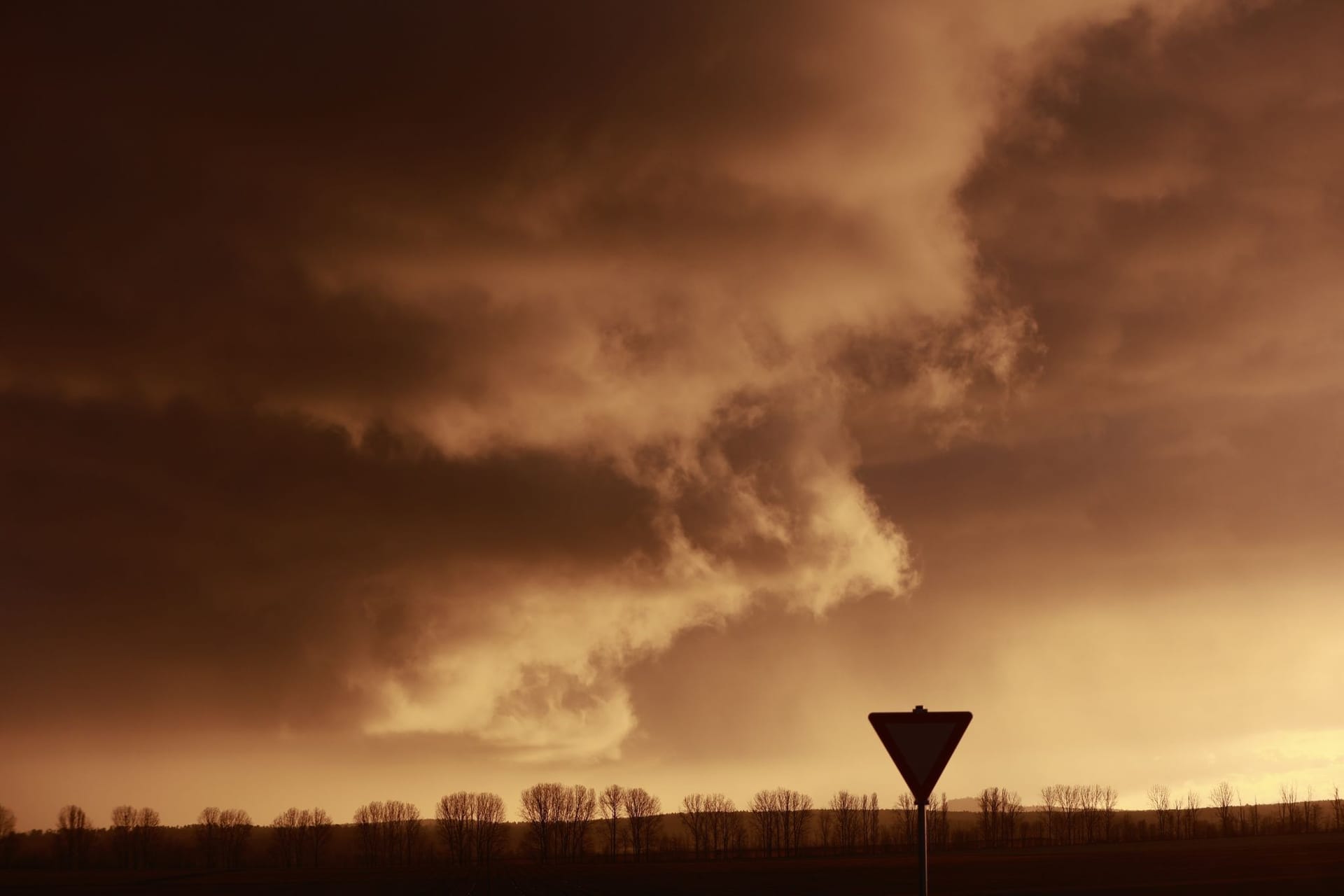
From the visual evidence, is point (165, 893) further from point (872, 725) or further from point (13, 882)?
point (872, 725)

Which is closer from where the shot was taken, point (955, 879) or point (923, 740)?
point (923, 740)

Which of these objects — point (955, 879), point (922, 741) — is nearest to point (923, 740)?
point (922, 741)

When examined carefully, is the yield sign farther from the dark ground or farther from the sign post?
the dark ground

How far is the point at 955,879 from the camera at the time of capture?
88.1 meters

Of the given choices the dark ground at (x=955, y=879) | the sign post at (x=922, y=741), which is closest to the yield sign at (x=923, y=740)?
the sign post at (x=922, y=741)

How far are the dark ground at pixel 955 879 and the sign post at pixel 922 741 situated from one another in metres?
62.1

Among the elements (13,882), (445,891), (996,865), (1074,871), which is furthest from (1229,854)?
(13,882)

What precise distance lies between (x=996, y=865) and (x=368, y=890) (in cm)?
6424

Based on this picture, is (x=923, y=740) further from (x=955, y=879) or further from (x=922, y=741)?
(x=955, y=879)

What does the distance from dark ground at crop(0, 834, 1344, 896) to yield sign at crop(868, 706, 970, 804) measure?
62101 mm

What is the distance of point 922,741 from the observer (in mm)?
11461

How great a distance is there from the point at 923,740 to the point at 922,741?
2 cm

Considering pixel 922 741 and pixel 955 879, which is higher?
pixel 922 741

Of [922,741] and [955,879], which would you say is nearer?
[922,741]
